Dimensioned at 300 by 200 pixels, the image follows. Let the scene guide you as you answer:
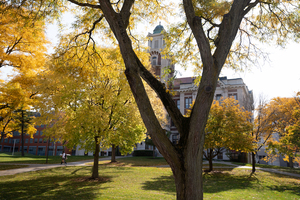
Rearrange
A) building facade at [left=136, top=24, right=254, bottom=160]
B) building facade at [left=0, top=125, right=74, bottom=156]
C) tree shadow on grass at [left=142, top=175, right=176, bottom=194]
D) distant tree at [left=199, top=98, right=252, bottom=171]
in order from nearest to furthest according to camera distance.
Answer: tree shadow on grass at [left=142, top=175, right=176, bottom=194]
distant tree at [left=199, top=98, right=252, bottom=171]
building facade at [left=136, top=24, right=254, bottom=160]
building facade at [left=0, top=125, right=74, bottom=156]

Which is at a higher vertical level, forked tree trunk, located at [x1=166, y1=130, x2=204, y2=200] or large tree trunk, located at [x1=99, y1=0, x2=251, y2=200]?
large tree trunk, located at [x1=99, y1=0, x2=251, y2=200]

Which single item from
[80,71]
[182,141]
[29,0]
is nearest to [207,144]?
[80,71]

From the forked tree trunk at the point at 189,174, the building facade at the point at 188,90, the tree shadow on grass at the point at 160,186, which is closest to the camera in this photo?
the forked tree trunk at the point at 189,174

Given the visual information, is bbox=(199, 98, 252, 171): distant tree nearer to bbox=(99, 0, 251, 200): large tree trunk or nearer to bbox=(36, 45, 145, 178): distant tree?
bbox=(36, 45, 145, 178): distant tree

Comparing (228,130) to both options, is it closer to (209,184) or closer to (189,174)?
(209,184)

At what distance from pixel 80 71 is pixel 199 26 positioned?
517 centimetres

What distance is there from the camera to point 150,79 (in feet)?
14.0

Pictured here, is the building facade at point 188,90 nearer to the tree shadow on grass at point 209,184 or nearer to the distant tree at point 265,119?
the distant tree at point 265,119

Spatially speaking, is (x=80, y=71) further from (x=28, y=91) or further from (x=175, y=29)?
(x=28, y=91)

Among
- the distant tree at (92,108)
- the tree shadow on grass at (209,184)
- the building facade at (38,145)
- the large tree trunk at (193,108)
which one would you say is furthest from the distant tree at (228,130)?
the building facade at (38,145)

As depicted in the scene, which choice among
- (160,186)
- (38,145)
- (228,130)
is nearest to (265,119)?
(228,130)

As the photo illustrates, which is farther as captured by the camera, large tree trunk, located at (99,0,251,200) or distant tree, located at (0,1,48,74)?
distant tree, located at (0,1,48,74)

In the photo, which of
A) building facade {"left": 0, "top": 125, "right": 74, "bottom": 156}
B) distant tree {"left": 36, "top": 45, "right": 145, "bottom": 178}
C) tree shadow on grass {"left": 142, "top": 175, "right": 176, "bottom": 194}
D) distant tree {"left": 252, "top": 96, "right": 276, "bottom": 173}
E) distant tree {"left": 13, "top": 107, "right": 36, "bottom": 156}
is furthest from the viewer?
building facade {"left": 0, "top": 125, "right": 74, "bottom": 156}

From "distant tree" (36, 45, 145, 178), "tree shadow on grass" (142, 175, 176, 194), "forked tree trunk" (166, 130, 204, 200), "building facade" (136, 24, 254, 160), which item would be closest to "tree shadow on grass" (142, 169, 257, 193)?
"tree shadow on grass" (142, 175, 176, 194)
